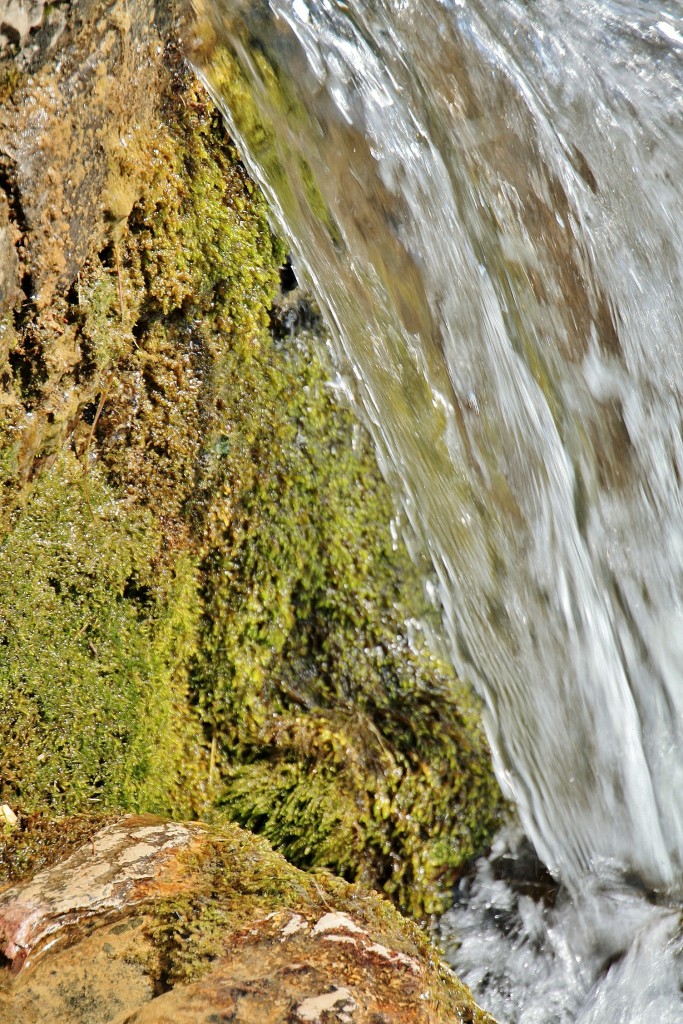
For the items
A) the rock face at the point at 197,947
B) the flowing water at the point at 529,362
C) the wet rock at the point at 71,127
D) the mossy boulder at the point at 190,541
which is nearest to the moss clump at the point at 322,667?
the mossy boulder at the point at 190,541

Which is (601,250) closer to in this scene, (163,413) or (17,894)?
(163,413)

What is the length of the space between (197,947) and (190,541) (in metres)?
1.08

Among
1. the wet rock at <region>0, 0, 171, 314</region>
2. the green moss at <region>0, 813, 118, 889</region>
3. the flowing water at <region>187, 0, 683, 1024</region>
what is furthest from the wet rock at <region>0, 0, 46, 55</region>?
the green moss at <region>0, 813, 118, 889</region>

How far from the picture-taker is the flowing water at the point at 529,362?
230 cm

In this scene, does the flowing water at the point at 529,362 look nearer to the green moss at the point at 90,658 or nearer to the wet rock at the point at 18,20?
the wet rock at the point at 18,20

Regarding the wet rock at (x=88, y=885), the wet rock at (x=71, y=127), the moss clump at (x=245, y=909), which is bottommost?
the moss clump at (x=245, y=909)

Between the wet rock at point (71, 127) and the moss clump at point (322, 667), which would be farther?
the moss clump at point (322, 667)

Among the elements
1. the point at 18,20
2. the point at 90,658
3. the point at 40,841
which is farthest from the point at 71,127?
the point at 40,841

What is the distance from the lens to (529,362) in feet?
7.89

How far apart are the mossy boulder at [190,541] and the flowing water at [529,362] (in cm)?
14

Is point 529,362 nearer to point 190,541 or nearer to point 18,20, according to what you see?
point 190,541

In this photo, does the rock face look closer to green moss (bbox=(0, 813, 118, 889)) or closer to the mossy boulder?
green moss (bbox=(0, 813, 118, 889))

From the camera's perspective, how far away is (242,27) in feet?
7.50

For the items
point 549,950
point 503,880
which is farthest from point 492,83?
A: point 549,950
